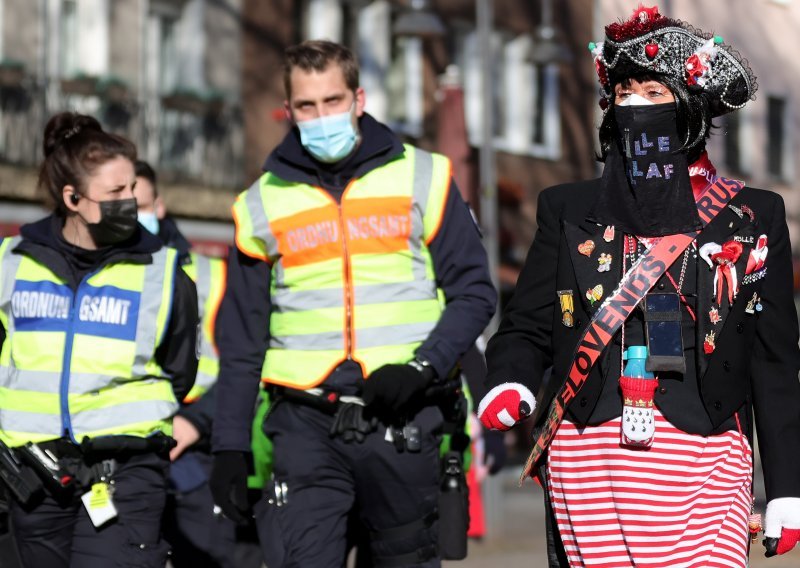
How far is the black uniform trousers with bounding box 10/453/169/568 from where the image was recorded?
575 centimetres

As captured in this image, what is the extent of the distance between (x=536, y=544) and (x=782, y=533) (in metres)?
8.79

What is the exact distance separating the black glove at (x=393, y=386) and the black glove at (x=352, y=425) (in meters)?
0.06

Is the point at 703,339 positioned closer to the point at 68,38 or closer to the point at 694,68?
the point at 694,68

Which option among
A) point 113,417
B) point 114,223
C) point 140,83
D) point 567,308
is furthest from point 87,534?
point 140,83

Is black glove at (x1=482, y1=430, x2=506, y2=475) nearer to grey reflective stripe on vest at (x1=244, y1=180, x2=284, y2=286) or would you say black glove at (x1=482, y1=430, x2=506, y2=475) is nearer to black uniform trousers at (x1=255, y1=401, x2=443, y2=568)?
black uniform trousers at (x1=255, y1=401, x2=443, y2=568)

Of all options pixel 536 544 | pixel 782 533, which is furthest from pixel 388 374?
pixel 536 544

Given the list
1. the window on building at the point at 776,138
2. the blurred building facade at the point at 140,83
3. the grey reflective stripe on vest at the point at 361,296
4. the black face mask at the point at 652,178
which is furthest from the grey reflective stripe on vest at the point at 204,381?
the window on building at the point at 776,138

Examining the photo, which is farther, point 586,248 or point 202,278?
point 202,278

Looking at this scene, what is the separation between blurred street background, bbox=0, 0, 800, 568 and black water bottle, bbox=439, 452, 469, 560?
5817mm

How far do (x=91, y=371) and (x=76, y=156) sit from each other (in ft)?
2.68

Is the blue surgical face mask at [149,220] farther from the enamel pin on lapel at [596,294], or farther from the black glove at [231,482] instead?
the enamel pin on lapel at [596,294]

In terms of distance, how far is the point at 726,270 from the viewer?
177 inches

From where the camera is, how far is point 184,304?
6.16 metres

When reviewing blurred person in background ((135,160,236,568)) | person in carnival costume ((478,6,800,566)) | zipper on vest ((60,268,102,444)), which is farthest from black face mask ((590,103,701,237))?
blurred person in background ((135,160,236,568))
